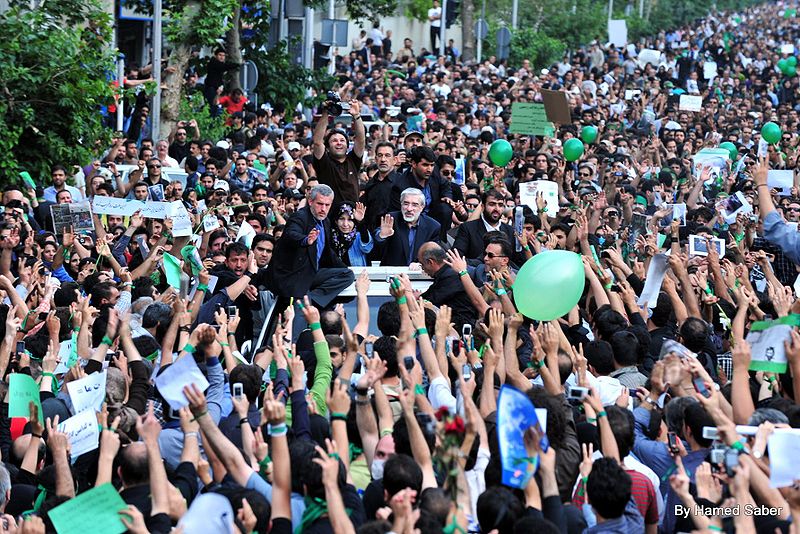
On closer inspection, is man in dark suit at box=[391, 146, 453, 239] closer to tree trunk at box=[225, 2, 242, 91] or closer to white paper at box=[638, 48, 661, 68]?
tree trunk at box=[225, 2, 242, 91]

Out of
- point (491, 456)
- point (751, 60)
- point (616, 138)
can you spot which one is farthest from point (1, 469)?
point (751, 60)

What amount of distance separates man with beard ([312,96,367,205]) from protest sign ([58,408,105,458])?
18.8ft

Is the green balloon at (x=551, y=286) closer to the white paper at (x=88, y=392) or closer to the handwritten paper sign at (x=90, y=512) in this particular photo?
the white paper at (x=88, y=392)

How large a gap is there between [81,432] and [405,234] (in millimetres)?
4833

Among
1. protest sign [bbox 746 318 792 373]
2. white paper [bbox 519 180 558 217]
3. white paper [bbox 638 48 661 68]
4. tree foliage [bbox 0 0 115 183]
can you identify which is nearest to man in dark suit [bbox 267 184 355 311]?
protest sign [bbox 746 318 792 373]

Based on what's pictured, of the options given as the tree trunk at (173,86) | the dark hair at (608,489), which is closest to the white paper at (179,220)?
the dark hair at (608,489)

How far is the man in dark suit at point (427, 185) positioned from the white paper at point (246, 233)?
5.30ft

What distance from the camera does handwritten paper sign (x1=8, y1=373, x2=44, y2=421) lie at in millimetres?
6883

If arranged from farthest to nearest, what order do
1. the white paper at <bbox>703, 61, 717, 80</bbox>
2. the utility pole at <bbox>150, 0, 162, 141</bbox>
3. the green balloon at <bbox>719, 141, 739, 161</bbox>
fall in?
the white paper at <bbox>703, 61, 717, 80</bbox>
the green balloon at <bbox>719, 141, 739, 161</bbox>
the utility pole at <bbox>150, 0, 162, 141</bbox>

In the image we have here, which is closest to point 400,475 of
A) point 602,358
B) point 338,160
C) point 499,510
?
point 499,510

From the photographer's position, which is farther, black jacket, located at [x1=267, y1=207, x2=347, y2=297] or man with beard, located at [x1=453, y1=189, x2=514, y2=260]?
man with beard, located at [x1=453, y1=189, x2=514, y2=260]

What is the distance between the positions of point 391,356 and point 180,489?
171cm

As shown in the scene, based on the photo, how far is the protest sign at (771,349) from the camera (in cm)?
652

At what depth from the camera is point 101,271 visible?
36.4 feet
